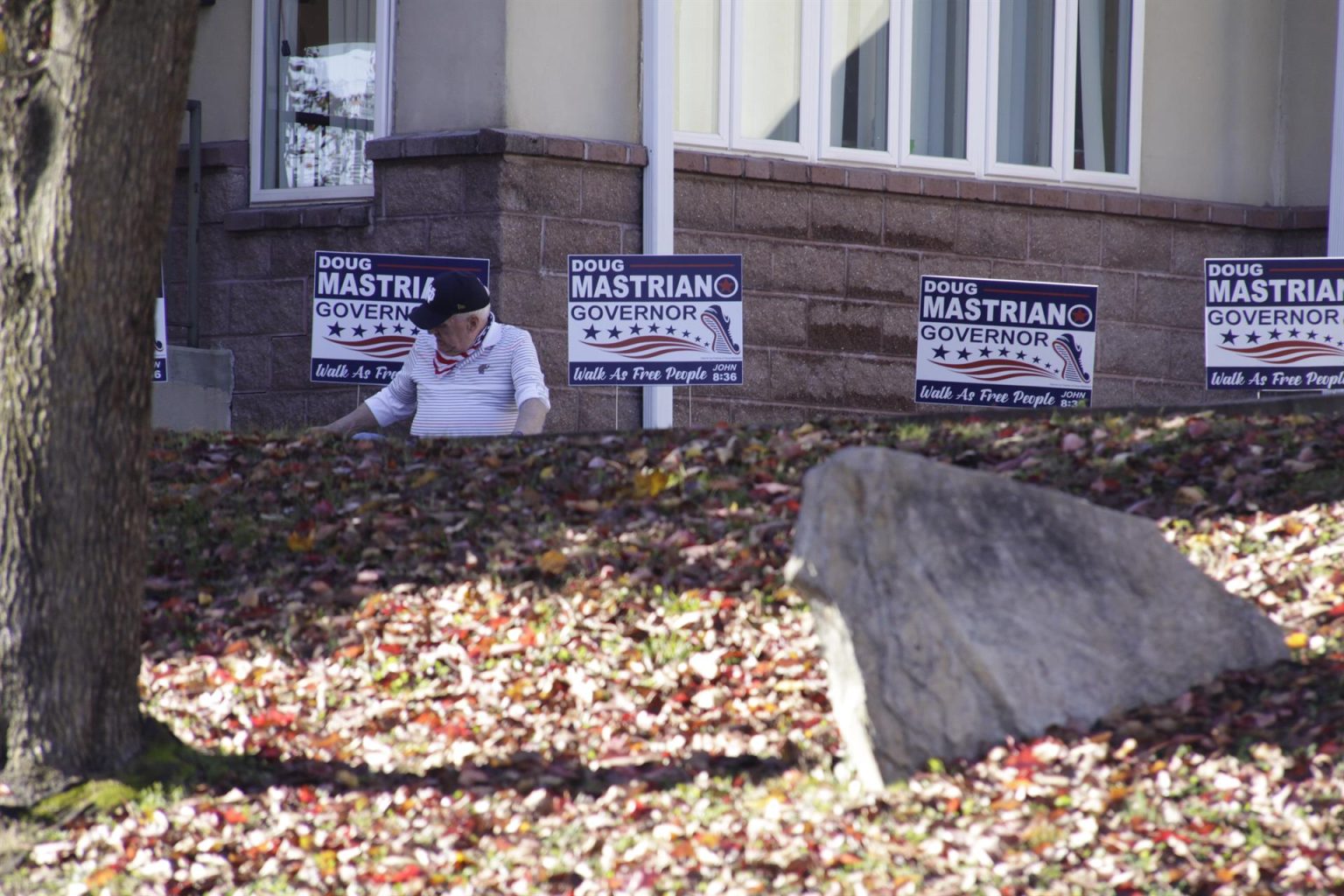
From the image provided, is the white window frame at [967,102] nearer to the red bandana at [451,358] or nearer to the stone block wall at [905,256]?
the stone block wall at [905,256]

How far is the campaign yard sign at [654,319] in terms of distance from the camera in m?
10.6

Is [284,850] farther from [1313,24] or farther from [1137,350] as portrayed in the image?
[1313,24]

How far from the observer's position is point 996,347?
459 inches

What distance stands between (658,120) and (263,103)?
2.75m

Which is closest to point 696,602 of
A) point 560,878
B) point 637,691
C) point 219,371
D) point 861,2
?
point 637,691

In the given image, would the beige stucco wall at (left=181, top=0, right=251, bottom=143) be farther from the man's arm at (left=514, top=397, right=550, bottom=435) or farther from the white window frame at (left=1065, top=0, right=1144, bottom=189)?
the white window frame at (left=1065, top=0, right=1144, bottom=189)

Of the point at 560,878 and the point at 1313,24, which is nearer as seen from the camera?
the point at 560,878

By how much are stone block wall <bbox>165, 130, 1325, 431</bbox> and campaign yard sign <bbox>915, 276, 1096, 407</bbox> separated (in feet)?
2.63

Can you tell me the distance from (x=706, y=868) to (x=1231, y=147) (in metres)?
9.93

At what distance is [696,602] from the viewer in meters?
6.55

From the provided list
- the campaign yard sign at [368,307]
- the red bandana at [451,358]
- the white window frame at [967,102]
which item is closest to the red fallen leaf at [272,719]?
the red bandana at [451,358]

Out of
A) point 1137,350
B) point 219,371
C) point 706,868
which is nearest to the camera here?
point 706,868

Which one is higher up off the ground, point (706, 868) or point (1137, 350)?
point (1137, 350)

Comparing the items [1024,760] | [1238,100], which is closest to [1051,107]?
[1238,100]
